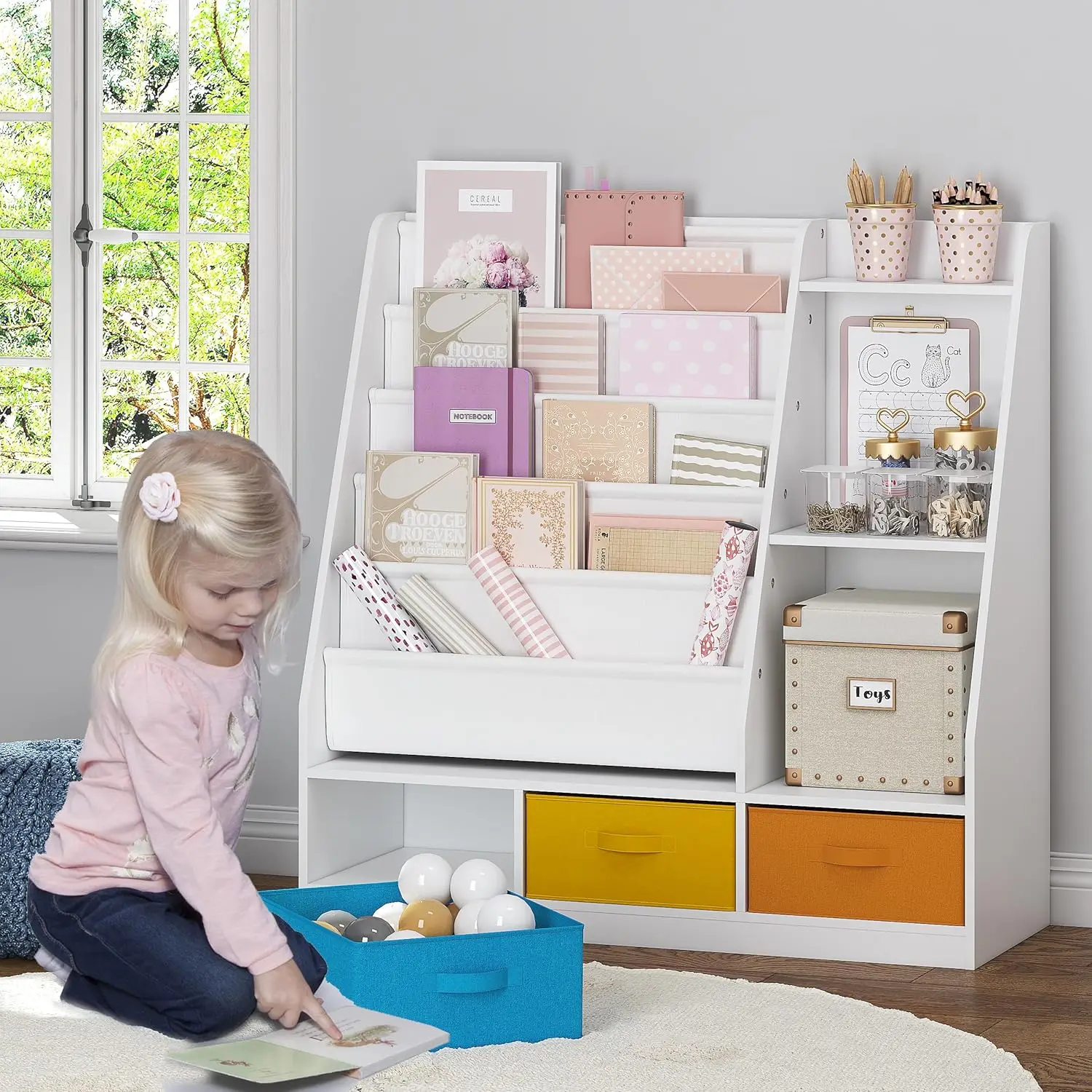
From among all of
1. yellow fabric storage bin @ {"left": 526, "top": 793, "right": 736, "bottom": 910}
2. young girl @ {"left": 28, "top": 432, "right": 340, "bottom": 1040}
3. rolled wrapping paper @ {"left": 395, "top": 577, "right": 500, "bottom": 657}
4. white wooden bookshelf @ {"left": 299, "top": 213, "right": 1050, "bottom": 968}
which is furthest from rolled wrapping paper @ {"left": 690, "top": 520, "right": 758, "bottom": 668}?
young girl @ {"left": 28, "top": 432, "right": 340, "bottom": 1040}

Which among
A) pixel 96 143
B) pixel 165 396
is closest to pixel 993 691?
pixel 165 396

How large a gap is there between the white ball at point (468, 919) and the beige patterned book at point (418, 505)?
2.64ft

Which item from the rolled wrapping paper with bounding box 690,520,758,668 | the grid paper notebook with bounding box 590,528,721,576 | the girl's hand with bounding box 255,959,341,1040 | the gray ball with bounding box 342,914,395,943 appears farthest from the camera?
the grid paper notebook with bounding box 590,528,721,576

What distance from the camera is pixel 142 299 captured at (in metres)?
3.44

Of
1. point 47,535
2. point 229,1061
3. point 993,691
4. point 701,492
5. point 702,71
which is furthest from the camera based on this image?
point 47,535

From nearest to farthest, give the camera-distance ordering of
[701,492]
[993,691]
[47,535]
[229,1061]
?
[229,1061]
[993,691]
[701,492]
[47,535]

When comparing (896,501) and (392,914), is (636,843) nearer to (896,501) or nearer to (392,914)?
(392,914)

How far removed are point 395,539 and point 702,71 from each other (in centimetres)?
96

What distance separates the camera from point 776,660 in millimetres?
2746

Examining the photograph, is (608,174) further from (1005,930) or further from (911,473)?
(1005,930)

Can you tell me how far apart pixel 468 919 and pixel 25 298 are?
190 cm

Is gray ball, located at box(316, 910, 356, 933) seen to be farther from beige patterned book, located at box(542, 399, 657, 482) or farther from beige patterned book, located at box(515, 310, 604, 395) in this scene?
beige patterned book, located at box(515, 310, 604, 395)

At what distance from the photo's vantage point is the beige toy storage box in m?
2.60

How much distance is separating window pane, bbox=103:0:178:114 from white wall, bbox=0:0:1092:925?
0.37m
